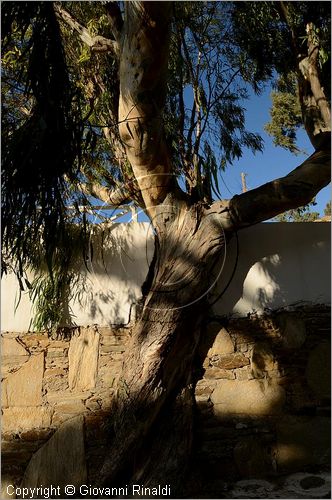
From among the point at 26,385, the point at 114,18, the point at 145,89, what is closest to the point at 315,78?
the point at 145,89

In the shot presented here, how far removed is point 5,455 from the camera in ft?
11.5

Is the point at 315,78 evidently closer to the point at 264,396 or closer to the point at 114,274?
the point at 114,274

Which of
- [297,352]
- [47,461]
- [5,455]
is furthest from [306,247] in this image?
[5,455]

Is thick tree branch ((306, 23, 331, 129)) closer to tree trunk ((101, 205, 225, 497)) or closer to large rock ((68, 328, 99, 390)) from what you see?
tree trunk ((101, 205, 225, 497))

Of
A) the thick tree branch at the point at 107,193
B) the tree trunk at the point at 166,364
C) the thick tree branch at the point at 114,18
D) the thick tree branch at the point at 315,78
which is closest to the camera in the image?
the tree trunk at the point at 166,364

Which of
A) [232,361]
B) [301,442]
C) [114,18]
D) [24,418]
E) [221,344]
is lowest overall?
[301,442]

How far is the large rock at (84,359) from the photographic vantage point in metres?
3.58

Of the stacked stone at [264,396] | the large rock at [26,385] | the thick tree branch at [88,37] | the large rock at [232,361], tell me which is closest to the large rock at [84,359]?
the large rock at [26,385]

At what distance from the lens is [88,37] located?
4.18 meters

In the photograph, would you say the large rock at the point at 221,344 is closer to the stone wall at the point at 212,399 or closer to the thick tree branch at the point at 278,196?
the stone wall at the point at 212,399

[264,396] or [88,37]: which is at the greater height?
[88,37]

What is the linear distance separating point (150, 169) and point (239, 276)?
1.15 metres

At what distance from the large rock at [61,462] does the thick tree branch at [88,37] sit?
315 cm

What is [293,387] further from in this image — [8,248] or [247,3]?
[247,3]
